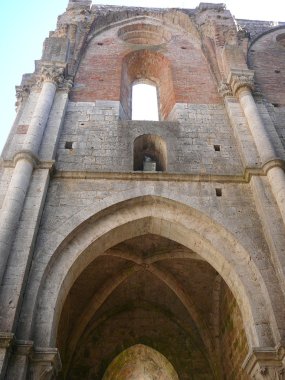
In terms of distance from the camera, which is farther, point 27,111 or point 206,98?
point 206,98

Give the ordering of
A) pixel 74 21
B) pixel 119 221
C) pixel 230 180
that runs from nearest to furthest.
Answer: pixel 119 221
pixel 230 180
pixel 74 21

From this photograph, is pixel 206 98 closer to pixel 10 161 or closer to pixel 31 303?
pixel 10 161

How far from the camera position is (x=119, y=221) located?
6859mm

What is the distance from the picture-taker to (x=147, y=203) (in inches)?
282

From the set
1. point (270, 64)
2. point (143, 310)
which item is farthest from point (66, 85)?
point (143, 310)

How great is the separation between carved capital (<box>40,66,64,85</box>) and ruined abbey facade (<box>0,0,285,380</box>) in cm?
4

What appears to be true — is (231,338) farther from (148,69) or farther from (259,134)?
(148,69)

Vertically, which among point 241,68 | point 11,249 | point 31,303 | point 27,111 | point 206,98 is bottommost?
point 31,303

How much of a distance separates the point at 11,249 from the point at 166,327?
6403mm

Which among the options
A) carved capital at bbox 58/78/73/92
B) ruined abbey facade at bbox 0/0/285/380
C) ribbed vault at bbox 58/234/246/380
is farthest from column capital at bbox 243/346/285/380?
carved capital at bbox 58/78/73/92

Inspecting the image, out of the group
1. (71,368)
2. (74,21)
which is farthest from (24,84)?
(71,368)

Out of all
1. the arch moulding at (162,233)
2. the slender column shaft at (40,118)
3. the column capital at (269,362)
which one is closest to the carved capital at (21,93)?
the slender column shaft at (40,118)

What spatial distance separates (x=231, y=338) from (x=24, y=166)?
5892mm

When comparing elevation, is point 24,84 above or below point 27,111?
above
